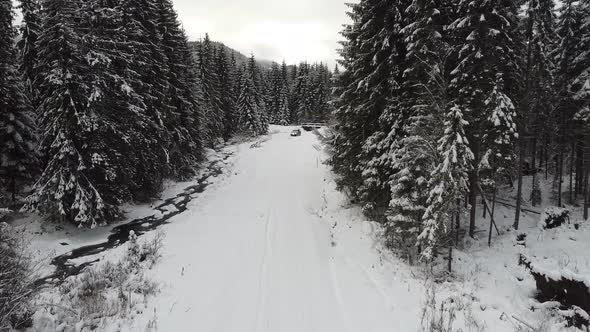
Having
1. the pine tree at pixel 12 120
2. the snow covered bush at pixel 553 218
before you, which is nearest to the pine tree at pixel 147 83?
the pine tree at pixel 12 120

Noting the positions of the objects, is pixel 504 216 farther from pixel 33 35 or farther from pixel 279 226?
pixel 33 35

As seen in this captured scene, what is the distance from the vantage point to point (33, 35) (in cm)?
2188

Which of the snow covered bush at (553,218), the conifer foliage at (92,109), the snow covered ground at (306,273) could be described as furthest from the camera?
the snow covered bush at (553,218)

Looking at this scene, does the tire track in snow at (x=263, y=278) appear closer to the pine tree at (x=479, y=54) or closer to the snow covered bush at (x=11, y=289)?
the snow covered bush at (x=11, y=289)

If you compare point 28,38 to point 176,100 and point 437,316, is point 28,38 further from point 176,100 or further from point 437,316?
point 437,316

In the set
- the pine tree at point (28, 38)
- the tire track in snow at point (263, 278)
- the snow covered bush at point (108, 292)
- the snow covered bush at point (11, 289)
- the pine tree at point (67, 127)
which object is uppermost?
the pine tree at point (28, 38)

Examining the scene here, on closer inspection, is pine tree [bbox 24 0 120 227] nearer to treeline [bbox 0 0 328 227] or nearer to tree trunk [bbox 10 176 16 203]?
treeline [bbox 0 0 328 227]

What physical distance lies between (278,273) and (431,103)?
8.39 m

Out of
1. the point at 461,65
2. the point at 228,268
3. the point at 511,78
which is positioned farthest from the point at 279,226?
the point at 511,78

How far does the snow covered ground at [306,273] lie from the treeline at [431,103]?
1.58 meters

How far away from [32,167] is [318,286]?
1976 centimetres

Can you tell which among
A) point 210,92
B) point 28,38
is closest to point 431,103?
point 28,38

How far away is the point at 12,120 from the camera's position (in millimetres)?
17938

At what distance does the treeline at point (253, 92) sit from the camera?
150 ft
